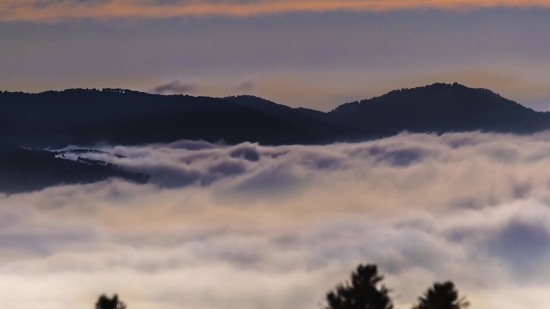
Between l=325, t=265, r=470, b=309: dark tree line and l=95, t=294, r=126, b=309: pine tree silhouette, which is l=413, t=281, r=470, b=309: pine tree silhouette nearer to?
l=325, t=265, r=470, b=309: dark tree line

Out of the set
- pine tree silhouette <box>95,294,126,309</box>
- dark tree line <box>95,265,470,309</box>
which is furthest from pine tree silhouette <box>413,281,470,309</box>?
pine tree silhouette <box>95,294,126,309</box>

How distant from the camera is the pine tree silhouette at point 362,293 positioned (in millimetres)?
59625

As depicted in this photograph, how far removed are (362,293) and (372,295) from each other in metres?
0.44

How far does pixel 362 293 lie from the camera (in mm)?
60281

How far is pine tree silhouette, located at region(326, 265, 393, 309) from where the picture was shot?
59.6m

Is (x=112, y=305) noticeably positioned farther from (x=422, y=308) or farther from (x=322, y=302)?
(x=422, y=308)

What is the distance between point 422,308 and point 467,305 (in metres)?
2.12

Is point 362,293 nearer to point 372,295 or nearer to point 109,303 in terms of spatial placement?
point 372,295

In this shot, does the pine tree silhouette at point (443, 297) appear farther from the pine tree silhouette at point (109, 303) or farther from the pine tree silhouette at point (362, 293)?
the pine tree silhouette at point (109, 303)

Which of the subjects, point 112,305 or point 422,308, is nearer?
point 112,305

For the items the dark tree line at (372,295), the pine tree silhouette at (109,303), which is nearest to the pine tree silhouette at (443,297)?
the dark tree line at (372,295)

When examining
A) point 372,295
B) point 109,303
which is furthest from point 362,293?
point 109,303

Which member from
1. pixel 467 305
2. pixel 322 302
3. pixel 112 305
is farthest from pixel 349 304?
pixel 112 305

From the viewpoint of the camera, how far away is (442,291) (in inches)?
2373
